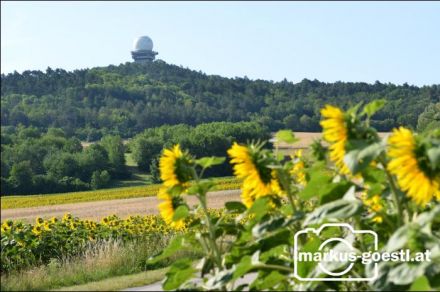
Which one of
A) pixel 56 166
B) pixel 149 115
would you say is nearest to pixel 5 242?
pixel 56 166

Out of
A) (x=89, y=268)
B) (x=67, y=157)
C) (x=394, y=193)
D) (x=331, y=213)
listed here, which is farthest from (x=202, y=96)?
(x=331, y=213)

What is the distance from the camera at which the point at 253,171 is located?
383 cm

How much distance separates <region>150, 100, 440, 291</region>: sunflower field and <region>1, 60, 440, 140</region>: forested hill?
24260 millimetres

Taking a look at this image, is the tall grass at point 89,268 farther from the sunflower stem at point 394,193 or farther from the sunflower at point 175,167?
the sunflower stem at point 394,193

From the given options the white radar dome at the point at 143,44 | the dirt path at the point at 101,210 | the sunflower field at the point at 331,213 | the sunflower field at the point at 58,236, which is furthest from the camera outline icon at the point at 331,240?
the white radar dome at the point at 143,44

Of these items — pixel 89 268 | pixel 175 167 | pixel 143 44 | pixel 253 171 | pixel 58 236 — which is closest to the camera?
pixel 253 171

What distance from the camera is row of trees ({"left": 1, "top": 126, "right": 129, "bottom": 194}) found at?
8.23 m

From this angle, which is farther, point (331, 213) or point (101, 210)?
point (101, 210)

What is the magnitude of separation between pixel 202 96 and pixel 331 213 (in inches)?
2739

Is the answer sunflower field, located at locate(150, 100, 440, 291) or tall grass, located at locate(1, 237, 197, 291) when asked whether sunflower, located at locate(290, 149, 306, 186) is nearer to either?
sunflower field, located at locate(150, 100, 440, 291)

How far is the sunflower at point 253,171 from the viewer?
376cm

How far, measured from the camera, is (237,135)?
105 ft

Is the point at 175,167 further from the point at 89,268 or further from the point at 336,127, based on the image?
the point at 89,268

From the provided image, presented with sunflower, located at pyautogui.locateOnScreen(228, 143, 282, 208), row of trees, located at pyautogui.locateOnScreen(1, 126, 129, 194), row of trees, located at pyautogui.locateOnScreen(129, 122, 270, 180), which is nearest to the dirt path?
row of trees, located at pyautogui.locateOnScreen(1, 126, 129, 194)
